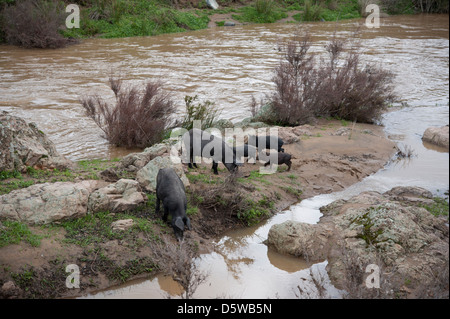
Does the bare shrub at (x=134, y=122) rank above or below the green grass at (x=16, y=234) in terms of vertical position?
above

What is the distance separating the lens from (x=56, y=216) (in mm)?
5621

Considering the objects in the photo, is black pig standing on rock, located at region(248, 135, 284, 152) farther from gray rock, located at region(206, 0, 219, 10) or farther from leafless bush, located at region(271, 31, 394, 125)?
gray rock, located at region(206, 0, 219, 10)

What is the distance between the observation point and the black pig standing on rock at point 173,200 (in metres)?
5.86

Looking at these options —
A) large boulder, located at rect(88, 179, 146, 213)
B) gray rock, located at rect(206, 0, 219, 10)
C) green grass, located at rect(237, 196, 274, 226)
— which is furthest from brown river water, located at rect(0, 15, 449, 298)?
gray rock, located at rect(206, 0, 219, 10)

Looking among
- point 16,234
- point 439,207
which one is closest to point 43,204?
point 16,234

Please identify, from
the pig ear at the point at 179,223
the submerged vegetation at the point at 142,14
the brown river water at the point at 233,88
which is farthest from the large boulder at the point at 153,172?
the submerged vegetation at the point at 142,14

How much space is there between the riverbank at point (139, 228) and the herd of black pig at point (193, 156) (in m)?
0.21

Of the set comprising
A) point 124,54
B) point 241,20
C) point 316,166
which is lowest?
point 316,166

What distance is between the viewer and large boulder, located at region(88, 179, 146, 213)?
237 inches

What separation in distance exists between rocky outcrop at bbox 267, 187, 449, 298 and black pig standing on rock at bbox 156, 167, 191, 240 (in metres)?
1.32

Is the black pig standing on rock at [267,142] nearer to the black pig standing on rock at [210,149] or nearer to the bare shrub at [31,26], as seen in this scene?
the black pig standing on rock at [210,149]
